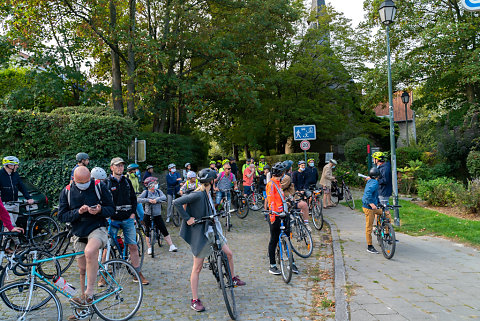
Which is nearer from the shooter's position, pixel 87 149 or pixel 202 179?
pixel 202 179

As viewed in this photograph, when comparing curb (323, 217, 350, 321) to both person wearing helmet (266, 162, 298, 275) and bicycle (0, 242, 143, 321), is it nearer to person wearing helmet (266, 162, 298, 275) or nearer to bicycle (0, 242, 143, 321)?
person wearing helmet (266, 162, 298, 275)

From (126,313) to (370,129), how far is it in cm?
2542

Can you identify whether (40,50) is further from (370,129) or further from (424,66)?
(370,129)

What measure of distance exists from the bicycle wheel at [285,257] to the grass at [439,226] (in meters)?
4.57

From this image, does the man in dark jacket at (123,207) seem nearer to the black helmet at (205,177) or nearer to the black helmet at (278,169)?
the black helmet at (205,177)

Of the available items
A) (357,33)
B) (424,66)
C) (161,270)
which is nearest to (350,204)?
(161,270)

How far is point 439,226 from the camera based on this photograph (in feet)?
30.7

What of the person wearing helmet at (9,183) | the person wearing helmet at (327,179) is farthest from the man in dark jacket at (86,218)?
the person wearing helmet at (327,179)

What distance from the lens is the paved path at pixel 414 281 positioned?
14.8 feet

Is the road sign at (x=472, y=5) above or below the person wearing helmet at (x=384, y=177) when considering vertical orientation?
above

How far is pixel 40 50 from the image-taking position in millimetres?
15242

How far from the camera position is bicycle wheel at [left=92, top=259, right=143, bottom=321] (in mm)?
4520

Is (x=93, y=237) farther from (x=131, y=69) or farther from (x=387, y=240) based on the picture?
(x=131, y=69)

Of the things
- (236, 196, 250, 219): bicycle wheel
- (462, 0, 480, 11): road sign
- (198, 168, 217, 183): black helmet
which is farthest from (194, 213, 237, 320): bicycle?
(236, 196, 250, 219): bicycle wheel
